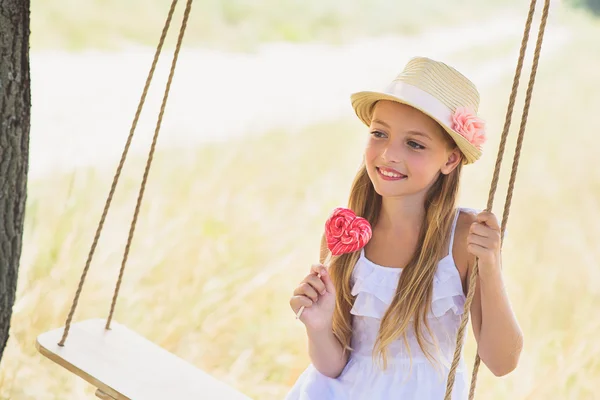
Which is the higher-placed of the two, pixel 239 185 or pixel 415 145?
pixel 239 185

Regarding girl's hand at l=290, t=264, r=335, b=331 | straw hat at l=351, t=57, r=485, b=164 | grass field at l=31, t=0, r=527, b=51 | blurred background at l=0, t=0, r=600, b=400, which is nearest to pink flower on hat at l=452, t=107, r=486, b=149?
straw hat at l=351, t=57, r=485, b=164

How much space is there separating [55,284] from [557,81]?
19.4ft

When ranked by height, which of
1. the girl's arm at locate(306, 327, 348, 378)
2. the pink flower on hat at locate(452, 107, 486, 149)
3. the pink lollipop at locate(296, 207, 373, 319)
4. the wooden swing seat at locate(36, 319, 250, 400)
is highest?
the pink flower on hat at locate(452, 107, 486, 149)

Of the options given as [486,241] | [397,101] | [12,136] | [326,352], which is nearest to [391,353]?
[326,352]

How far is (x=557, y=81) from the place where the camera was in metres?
8.16

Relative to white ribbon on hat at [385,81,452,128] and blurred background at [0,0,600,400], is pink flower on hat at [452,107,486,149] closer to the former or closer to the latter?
white ribbon on hat at [385,81,452,128]

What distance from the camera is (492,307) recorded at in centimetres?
196

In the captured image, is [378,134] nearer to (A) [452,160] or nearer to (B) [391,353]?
(A) [452,160]

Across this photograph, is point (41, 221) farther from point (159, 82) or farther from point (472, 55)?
point (472, 55)

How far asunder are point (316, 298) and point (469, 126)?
58 cm

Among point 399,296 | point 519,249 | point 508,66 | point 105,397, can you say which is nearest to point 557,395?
point 519,249

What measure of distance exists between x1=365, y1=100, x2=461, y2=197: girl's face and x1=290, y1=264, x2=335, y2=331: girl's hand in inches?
10.6

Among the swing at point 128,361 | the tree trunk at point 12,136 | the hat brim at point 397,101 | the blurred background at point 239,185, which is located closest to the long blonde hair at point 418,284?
the hat brim at point 397,101

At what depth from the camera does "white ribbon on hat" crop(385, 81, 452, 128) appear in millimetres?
1982
